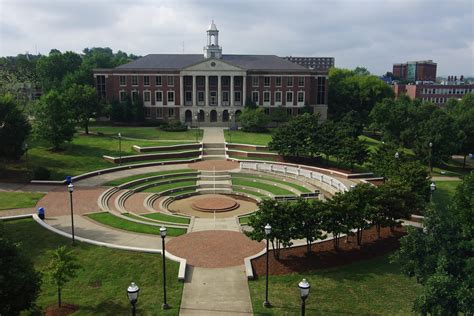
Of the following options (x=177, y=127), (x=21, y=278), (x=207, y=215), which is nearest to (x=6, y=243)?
(x=21, y=278)

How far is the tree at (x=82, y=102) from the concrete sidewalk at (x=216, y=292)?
46627 millimetres

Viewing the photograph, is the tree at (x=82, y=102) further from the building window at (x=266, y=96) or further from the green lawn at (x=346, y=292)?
the green lawn at (x=346, y=292)

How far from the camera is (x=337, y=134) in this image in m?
49.0

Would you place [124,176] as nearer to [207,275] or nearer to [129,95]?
[207,275]

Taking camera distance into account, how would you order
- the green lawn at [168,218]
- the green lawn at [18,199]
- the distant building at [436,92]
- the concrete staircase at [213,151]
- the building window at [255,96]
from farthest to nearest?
the distant building at [436,92]
the building window at [255,96]
the concrete staircase at [213,151]
the green lawn at [18,199]
the green lawn at [168,218]

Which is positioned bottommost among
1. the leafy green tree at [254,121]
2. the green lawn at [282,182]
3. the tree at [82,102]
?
the green lawn at [282,182]

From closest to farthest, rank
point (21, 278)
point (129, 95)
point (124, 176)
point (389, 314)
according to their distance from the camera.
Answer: point (21, 278) < point (389, 314) < point (124, 176) < point (129, 95)

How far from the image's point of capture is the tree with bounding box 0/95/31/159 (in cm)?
4078

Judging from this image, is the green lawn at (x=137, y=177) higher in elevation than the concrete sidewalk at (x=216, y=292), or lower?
higher

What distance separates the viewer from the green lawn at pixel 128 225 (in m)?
27.7

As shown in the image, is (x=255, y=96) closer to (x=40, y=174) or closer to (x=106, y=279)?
(x=40, y=174)

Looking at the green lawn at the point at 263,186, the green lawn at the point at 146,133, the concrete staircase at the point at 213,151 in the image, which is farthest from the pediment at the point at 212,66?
the green lawn at the point at 263,186

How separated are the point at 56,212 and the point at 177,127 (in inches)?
1609

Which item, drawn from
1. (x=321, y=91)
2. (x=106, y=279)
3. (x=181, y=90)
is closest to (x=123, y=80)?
(x=181, y=90)
